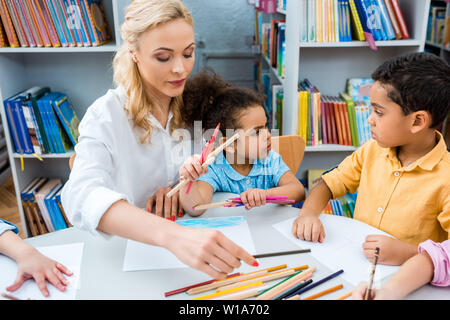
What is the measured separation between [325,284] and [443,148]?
564 millimetres

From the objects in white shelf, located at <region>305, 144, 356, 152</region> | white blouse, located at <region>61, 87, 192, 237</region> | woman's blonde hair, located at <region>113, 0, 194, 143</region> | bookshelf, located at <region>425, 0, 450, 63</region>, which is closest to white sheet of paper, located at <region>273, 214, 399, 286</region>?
white blouse, located at <region>61, 87, 192, 237</region>

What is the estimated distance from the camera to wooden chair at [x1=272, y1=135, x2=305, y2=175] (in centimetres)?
165

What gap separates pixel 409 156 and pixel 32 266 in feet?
3.45

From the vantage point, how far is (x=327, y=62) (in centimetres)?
239

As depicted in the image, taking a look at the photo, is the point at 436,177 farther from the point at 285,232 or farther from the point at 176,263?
the point at 176,263

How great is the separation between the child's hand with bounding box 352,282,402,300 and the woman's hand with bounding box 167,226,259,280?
0.71 feet

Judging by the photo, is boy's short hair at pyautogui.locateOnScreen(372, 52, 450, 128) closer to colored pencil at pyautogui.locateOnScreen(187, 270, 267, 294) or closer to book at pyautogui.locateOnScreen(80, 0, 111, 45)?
colored pencil at pyautogui.locateOnScreen(187, 270, 267, 294)

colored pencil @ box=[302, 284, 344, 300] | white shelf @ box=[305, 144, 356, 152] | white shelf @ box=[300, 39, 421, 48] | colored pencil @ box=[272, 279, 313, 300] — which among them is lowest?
white shelf @ box=[305, 144, 356, 152]

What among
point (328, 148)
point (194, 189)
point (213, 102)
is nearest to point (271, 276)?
point (194, 189)

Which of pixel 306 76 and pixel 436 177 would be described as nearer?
pixel 436 177

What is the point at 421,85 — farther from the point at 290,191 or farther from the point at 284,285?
the point at 284,285

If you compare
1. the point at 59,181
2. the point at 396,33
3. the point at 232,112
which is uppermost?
the point at 396,33

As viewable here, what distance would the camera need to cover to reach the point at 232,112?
1.50 metres
